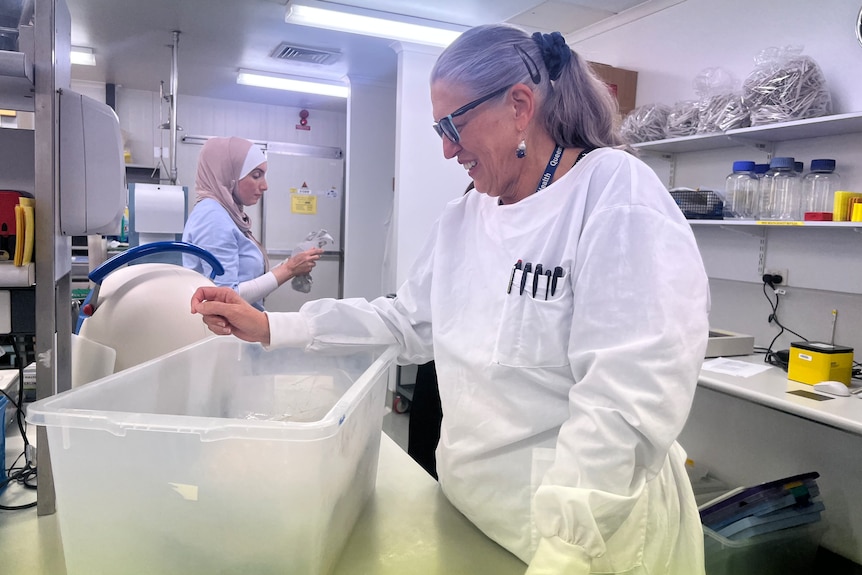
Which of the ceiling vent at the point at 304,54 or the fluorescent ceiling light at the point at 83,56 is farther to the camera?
the fluorescent ceiling light at the point at 83,56

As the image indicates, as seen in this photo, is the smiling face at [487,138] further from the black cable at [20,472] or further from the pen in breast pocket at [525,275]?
the black cable at [20,472]

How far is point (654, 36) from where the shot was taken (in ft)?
10.6

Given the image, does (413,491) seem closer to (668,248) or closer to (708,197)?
(668,248)

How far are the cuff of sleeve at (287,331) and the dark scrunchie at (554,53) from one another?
0.62 metres

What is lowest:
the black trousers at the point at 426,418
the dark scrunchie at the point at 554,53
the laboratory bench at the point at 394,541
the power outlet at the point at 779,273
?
the black trousers at the point at 426,418

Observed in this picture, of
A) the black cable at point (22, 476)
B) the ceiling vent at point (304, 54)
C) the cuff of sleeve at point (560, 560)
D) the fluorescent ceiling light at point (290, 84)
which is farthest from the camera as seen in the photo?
the fluorescent ceiling light at point (290, 84)

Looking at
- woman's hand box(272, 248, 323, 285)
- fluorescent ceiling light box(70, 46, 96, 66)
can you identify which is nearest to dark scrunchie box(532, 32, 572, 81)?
woman's hand box(272, 248, 323, 285)

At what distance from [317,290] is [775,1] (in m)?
4.13

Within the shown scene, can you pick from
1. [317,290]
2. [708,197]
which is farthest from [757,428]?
[317,290]

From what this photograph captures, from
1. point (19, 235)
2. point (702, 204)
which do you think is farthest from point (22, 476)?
point (702, 204)

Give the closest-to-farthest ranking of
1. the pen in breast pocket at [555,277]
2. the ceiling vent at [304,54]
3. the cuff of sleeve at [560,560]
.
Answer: the cuff of sleeve at [560,560] < the pen in breast pocket at [555,277] < the ceiling vent at [304,54]

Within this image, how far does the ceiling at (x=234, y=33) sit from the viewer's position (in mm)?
3344

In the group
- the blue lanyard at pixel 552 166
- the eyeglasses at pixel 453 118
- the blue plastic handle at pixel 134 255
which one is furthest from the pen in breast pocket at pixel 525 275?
the blue plastic handle at pixel 134 255

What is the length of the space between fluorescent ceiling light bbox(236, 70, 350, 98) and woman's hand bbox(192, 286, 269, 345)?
13.7ft
